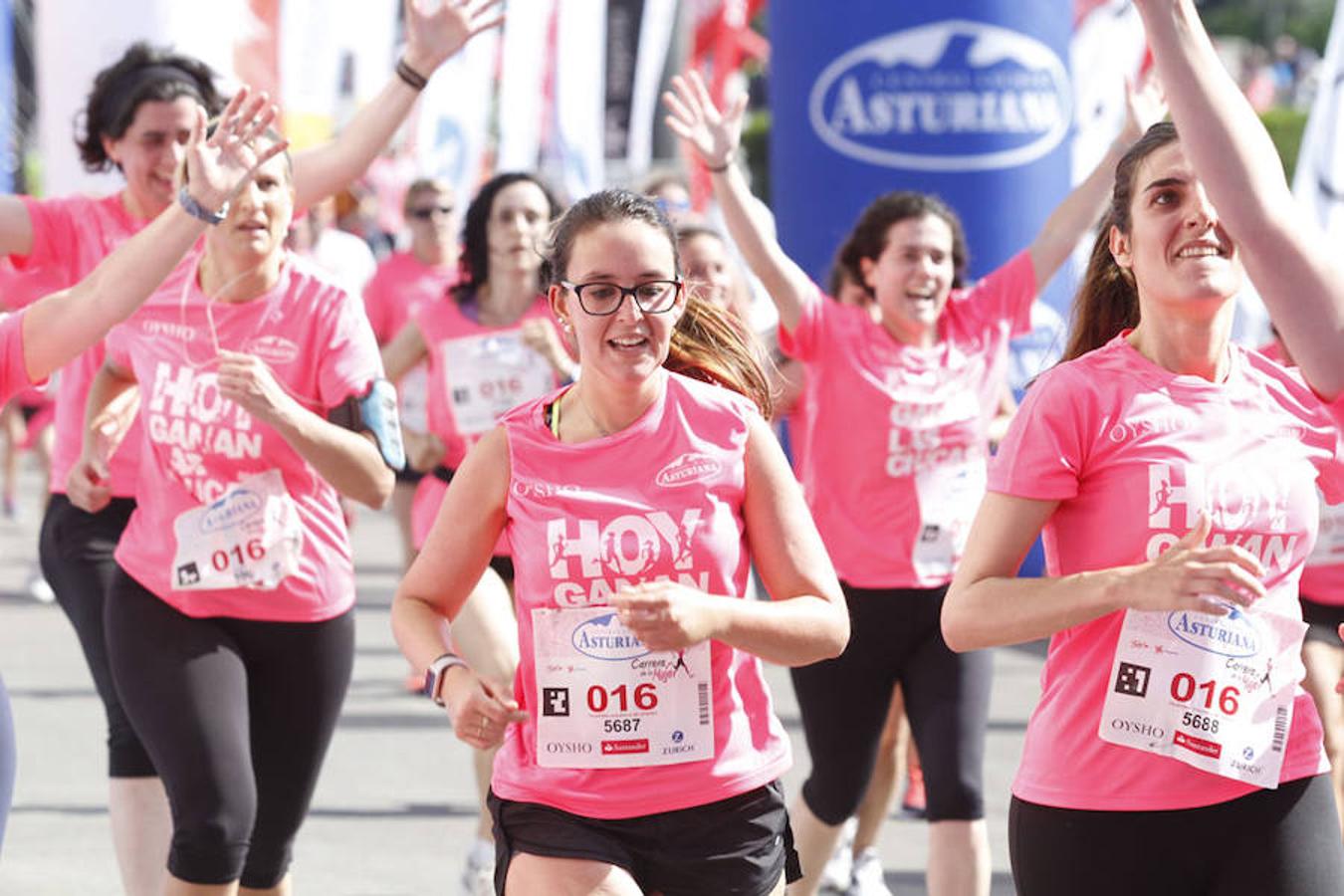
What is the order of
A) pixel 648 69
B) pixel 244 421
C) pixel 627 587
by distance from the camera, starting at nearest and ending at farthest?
pixel 627 587, pixel 244 421, pixel 648 69

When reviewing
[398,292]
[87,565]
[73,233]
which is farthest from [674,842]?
[398,292]

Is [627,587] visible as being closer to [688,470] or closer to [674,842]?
[688,470]

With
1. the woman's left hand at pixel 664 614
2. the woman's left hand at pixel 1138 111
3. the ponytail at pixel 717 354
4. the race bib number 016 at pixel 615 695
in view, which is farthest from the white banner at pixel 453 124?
the woman's left hand at pixel 664 614

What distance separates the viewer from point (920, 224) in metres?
5.89

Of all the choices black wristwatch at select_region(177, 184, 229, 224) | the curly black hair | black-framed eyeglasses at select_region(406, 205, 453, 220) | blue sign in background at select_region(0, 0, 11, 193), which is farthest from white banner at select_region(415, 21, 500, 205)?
black wristwatch at select_region(177, 184, 229, 224)

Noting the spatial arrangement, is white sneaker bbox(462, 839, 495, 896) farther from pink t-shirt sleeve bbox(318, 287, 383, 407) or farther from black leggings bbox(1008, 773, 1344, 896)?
black leggings bbox(1008, 773, 1344, 896)

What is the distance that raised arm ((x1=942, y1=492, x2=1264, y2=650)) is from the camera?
3.04m

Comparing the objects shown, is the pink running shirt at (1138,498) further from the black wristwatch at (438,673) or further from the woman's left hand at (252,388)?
the woman's left hand at (252,388)

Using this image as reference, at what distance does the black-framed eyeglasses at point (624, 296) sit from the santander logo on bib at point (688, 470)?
0.75ft

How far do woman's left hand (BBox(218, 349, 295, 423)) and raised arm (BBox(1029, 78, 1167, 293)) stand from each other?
7.52 ft

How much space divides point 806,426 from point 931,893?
1.30 meters

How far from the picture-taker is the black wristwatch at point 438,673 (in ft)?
11.3

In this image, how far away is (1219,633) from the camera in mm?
3338

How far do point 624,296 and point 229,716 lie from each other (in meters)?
1.55
